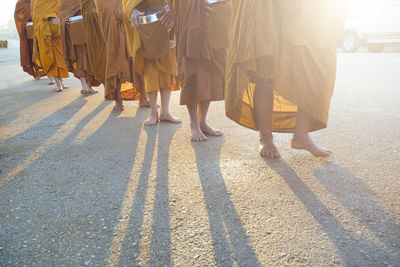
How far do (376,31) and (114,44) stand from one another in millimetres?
10497

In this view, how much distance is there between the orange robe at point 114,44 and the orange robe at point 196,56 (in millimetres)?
1326

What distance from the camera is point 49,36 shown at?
18.6 ft

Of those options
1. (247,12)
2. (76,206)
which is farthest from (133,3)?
(76,206)

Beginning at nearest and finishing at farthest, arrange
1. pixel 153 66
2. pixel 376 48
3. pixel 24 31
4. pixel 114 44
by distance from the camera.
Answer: pixel 153 66 → pixel 114 44 → pixel 24 31 → pixel 376 48

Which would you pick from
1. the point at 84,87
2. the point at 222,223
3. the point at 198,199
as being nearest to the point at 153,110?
the point at 198,199

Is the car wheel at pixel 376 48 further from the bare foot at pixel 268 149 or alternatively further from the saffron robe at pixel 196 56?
the bare foot at pixel 268 149

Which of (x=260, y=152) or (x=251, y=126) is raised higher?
(x=251, y=126)

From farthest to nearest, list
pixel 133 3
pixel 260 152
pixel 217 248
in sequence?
pixel 133 3
pixel 260 152
pixel 217 248

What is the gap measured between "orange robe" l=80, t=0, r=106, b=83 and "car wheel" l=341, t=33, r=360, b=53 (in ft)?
33.3

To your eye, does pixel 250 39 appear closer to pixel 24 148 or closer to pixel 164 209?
pixel 164 209

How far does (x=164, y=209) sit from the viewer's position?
1.68 metres

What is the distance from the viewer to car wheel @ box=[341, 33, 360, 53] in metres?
11.7

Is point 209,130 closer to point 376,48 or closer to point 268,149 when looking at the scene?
point 268,149

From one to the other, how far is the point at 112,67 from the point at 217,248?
3.04 m
